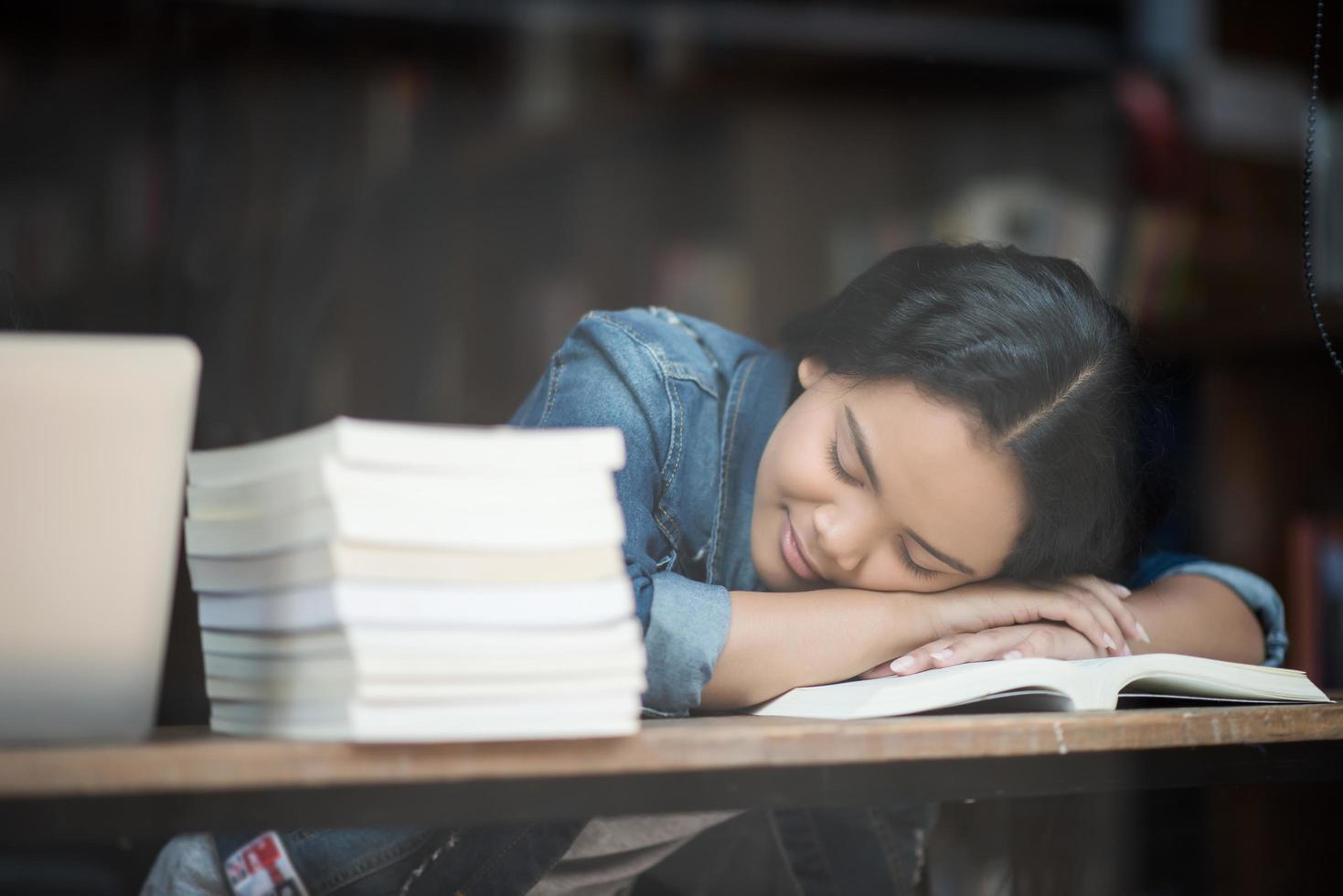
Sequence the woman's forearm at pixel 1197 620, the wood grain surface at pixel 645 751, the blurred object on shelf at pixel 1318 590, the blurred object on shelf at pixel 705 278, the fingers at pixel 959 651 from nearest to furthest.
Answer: the wood grain surface at pixel 645 751 < the fingers at pixel 959 651 < the woman's forearm at pixel 1197 620 < the blurred object on shelf at pixel 1318 590 < the blurred object on shelf at pixel 705 278

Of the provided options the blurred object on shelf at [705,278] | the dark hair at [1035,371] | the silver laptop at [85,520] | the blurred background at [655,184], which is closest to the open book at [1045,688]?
the dark hair at [1035,371]

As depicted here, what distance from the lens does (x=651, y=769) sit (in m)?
0.54

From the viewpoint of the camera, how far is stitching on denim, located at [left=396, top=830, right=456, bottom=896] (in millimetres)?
731

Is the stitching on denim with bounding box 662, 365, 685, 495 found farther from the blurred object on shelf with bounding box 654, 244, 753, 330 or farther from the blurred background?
the blurred object on shelf with bounding box 654, 244, 753, 330

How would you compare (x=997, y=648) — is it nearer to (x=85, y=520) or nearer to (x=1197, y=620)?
(x=1197, y=620)

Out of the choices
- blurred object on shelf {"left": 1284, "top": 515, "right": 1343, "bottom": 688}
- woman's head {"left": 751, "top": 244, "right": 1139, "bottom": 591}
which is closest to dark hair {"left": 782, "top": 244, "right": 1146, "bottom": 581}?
woman's head {"left": 751, "top": 244, "right": 1139, "bottom": 591}

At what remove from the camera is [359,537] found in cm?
50

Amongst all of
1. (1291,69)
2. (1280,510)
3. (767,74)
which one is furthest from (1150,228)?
(767,74)

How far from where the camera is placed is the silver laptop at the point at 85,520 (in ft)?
1.63

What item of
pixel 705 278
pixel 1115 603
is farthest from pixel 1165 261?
pixel 1115 603

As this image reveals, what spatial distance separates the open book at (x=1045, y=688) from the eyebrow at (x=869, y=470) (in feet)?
0.30

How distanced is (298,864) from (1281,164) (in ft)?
5.64

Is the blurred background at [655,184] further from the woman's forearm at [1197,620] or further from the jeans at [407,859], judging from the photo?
the jeans at [407,859]

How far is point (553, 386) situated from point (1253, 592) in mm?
569
